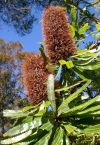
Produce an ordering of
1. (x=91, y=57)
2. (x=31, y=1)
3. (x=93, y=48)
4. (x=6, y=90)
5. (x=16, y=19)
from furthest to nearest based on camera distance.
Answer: (x=6, y=90) < (x=16, y=19) < (x=31, y=1) < (x=93, y=48) < (x=91, y=57)

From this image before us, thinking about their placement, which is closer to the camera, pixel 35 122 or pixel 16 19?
pixel 35 122

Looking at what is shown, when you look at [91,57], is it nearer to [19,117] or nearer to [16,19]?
[19,117]

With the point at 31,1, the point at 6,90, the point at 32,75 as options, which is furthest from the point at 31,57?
the point at 6,90

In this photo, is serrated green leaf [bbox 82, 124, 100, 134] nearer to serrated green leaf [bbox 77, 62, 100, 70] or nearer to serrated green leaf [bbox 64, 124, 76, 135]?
serrated green leaf [bbox 64, 124, 76, 135]

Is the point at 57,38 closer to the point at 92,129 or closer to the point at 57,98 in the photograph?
the point at 57,98

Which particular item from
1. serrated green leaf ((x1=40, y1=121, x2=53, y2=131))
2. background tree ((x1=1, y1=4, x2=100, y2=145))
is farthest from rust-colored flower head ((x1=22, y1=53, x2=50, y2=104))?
serrated green leaf ((x1=40, y1=121, x2=53, y2=131))

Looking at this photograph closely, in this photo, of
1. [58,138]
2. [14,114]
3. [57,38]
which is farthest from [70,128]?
[57,38]

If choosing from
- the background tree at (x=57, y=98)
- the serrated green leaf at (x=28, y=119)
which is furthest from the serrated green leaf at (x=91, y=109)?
the serrated green leaf at (x=28, y=119)
